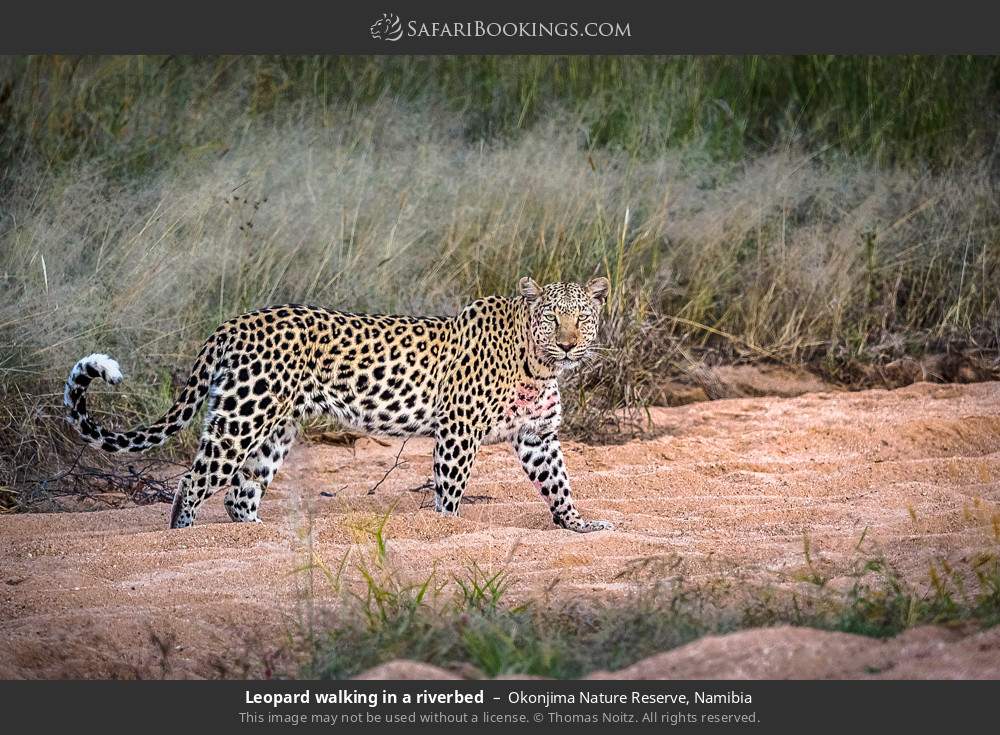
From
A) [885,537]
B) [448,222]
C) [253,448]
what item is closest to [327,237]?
[448,222]

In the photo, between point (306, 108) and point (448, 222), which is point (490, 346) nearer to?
point (448, 222)

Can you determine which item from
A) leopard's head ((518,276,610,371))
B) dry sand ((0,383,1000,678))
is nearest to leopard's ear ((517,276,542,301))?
leopard's head ((518,276,610,371))

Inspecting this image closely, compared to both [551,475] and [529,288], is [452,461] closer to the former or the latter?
[551,475]

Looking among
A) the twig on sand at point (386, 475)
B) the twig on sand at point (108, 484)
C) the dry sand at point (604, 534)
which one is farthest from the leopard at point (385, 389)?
the twig on sand at point (108, 484)

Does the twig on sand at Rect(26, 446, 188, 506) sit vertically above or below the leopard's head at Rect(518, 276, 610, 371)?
below

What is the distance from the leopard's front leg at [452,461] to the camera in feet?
25.9

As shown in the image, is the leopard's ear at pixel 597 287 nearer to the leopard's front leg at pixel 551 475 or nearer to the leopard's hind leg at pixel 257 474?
the leopard's front leg at pixel 551 475

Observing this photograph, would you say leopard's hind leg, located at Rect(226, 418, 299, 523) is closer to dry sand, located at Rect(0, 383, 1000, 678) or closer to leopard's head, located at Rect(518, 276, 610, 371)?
dry sand, located at Rect(0, 383, 1000, 678)

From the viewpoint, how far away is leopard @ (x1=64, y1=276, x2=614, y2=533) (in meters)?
7.61

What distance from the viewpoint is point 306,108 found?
13695 millimetres

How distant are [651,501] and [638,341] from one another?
1.96 metres

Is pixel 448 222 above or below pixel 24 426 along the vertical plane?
above

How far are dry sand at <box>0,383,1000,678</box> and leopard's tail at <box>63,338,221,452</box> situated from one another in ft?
1.47

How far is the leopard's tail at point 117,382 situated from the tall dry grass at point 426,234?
3.93 feet
